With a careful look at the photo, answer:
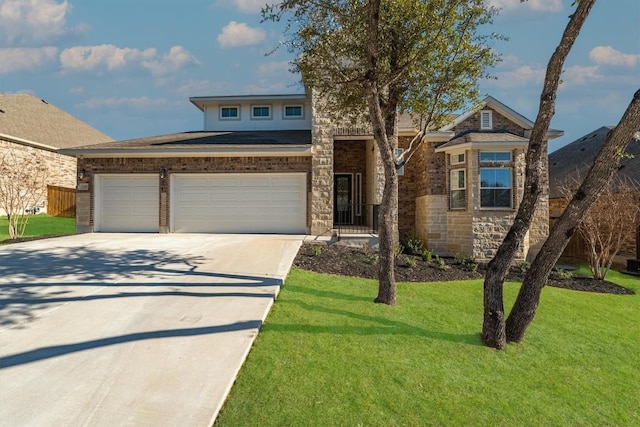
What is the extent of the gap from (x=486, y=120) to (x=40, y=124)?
23.1 metres

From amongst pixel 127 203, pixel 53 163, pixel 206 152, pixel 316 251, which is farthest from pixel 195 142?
pixel 53 163

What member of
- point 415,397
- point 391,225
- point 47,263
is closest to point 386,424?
point 415,397

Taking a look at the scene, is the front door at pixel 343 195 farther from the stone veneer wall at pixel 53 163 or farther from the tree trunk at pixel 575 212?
the stone veneer wall at pixel 53 163

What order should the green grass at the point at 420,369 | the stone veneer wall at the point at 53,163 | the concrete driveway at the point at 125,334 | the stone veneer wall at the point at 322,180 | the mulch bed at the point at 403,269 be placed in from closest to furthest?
the concrete driveway at the point at 125,334, the green grass at the point at 420,369, the mulch bed at the point at 403,269, the stone veneer wall at the point at 322,180, the stone veneer wall at the point at 53,163

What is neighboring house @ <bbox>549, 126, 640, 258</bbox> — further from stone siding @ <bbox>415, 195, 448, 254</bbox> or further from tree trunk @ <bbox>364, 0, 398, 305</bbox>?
tree trunk @ <bbox>364, 0, 398, 305</bbox>

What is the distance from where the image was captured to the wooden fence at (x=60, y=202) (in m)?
19.4

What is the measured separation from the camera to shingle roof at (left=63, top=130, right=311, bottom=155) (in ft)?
41.6

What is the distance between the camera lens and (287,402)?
3385 millimetres

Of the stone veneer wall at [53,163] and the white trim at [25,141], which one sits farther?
the stone veneer wall at [53,163]

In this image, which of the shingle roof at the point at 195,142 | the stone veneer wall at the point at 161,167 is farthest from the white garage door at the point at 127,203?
the shingle roof at the point at 195,142

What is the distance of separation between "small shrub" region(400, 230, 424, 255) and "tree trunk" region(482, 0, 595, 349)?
7.51 meters

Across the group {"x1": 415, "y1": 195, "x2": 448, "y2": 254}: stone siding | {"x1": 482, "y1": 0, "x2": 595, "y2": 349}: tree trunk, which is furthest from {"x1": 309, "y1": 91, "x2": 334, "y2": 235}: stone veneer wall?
{"x1": 482, "y1": 0, "x2": 595, "y2": 349}: tree trunk

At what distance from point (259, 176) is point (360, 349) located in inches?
375

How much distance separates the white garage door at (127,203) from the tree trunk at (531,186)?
11.6 m
